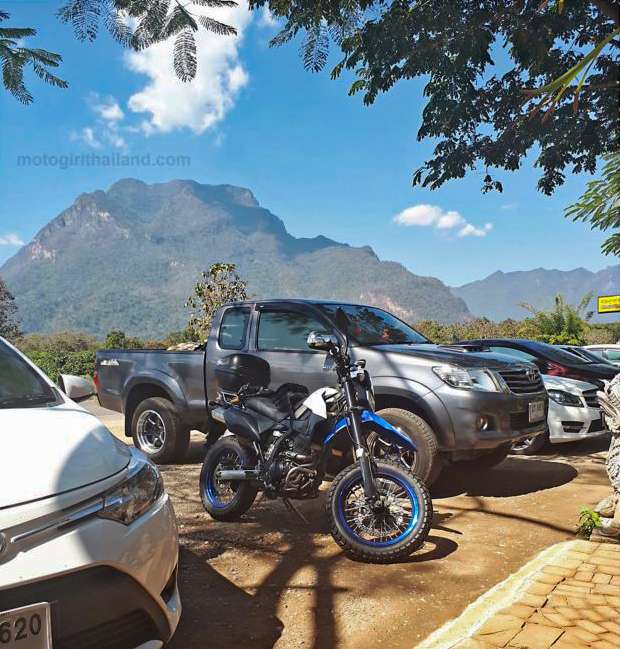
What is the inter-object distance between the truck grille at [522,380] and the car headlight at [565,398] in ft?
6.42

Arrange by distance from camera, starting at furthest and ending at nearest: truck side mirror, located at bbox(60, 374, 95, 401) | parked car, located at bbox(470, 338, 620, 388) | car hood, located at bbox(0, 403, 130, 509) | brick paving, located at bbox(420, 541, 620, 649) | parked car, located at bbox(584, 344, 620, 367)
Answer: parked car, located at bbox(584, 344, 620, 367)
parked car, located at bbox(470, 338, 620, 388)
truck side mirror, located at bbox(60, 374, 95, 401)
brick paving, located at bbox(420, 541, 620, 649)
car hood, located at bbox(0, 403, 130, 509)

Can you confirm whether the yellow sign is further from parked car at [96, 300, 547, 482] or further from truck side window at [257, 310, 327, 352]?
truck side window at [257, 310, 327, 352]

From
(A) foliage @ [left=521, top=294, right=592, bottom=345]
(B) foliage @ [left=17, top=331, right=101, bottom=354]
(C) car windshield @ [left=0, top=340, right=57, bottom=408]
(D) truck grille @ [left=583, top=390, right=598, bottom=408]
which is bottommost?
(D) truck grille @ [left=583, top=390, right=598, bottom=408]

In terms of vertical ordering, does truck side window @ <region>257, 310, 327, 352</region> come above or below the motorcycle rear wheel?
above

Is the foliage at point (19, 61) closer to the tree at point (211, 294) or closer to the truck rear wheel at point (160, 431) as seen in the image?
the truck rear wheel at point (160, 431)

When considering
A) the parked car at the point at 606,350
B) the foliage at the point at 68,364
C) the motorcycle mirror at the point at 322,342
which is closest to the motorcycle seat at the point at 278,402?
the motorcycle mirror at the point at 322,342

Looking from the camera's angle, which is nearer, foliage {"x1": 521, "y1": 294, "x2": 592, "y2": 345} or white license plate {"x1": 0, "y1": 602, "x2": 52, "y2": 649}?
white license plate {"x1": 0, "y1": 602, "x2": 52, "y2": 649}

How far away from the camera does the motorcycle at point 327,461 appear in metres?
3.64

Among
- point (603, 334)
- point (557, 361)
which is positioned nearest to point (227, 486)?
point (557, 361)

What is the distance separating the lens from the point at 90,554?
1913mm

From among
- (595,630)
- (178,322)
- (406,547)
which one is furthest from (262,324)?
(178,322)

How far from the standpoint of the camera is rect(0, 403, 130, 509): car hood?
194 cm

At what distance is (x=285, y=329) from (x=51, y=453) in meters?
3.75

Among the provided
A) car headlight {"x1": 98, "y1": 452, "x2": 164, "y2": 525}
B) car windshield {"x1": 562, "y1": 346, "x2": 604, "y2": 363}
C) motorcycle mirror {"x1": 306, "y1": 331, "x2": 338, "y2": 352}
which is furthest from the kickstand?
car windshield {"x1": 562, "y1": 346, "x2": 604, "y2": 363}
